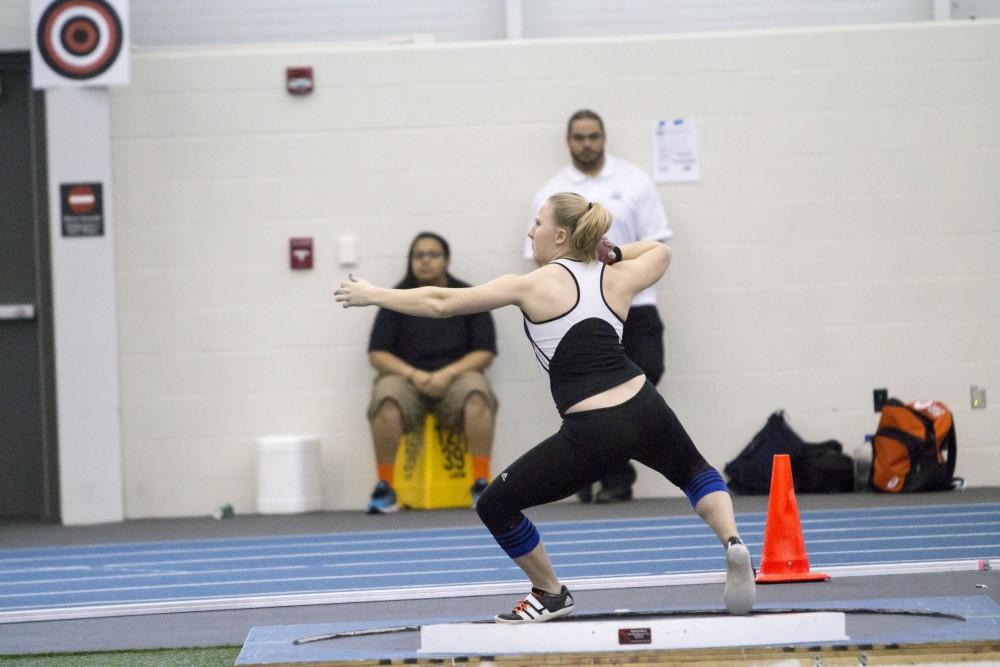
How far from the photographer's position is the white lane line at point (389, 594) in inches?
227

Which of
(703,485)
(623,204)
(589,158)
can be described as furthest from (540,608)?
(589,158)

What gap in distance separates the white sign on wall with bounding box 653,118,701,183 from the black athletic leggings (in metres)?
4.59

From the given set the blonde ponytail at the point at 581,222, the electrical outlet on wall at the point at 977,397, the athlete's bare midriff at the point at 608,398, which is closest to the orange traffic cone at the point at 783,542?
the athlete's bare midriff at the point at 608,398

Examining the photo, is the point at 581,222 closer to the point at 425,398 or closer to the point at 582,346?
the point at 582,346

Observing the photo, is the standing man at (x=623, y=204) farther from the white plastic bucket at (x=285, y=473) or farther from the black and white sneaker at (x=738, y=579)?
the black and white sneaker at (x=738, y=579)

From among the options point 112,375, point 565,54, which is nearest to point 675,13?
point 565,54

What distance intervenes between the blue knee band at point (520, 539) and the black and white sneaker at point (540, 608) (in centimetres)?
15

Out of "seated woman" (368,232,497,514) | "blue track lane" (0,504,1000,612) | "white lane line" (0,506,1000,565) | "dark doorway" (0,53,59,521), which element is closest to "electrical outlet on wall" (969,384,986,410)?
"blue track lane" (0,504,1000,612)

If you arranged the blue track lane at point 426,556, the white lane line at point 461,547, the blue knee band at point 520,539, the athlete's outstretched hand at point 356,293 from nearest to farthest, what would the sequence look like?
the athlete's outstretched hand at point 356,293, the blue knee band at point 520,539, the blue track lane at point 426,556, the white lane line at point 461,547

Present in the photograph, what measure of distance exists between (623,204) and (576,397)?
4261 millimetres

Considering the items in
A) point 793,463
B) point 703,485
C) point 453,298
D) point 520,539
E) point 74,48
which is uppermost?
point 74,48

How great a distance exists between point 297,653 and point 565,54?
5.35 meters

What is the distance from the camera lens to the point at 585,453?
4.58m

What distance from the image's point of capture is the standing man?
28.6 feet
